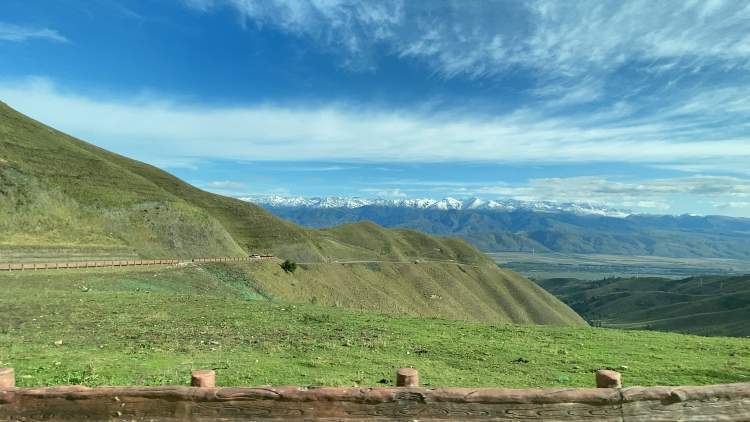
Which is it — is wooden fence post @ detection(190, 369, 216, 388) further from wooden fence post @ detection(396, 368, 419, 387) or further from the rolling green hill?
the rolling green hill

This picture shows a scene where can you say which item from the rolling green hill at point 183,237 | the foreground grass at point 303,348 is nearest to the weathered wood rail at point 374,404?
the foreground grass at point 303,348

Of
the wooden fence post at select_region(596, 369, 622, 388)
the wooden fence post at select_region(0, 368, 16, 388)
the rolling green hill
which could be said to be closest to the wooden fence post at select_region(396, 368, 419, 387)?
the wooden fence post at select_region(596, 369, 622, 388)

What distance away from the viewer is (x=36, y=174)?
8806cm

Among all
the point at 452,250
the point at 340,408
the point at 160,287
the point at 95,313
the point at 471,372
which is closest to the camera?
the point at 340,408

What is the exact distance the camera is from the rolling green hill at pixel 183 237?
239 ft

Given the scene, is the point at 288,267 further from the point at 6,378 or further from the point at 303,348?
the point at 6,378

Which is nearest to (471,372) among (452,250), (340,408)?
(340,408)

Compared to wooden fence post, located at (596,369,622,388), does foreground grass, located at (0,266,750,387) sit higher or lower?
lower

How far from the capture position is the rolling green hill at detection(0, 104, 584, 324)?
72.8 m

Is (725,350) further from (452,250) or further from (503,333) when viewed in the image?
(452,250)

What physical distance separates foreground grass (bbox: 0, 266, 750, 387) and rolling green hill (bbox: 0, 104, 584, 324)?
1722 inches

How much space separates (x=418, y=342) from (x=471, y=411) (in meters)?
15.4

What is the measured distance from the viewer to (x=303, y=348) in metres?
18.2

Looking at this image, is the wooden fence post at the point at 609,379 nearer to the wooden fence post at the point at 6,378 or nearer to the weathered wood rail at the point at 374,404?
the weathered wood rail at the point at 374,404
